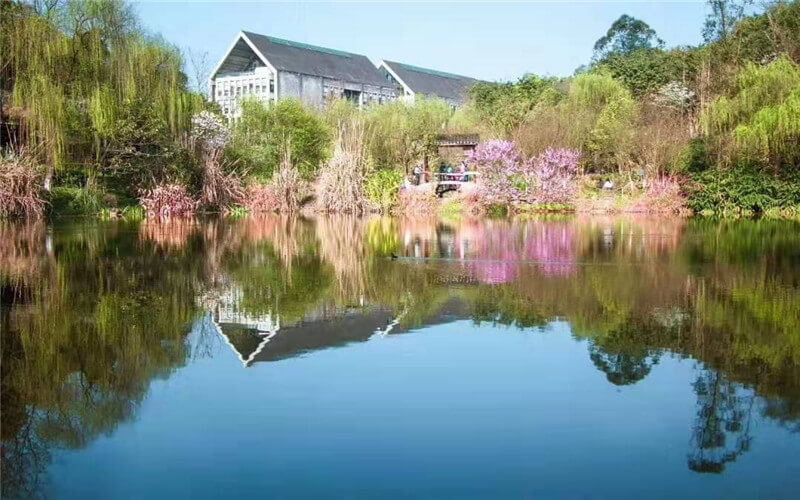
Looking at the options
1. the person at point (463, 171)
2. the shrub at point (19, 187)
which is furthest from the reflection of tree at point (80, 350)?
the person at point (463, 171)

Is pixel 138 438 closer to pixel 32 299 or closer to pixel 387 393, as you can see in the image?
pixel 387 393

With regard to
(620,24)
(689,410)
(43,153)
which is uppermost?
(620,24)

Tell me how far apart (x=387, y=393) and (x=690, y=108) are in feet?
113

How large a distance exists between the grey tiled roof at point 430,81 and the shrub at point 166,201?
1418 inches

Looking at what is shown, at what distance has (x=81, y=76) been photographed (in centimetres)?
2598

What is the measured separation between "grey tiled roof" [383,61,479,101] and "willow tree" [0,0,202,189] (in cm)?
3516

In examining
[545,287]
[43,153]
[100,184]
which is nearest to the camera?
[545,287]

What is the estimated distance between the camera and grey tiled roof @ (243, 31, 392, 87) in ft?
177

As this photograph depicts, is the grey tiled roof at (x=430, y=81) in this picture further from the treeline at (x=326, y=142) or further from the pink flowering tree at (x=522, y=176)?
the pink flowering tree at (x=522, y=176)

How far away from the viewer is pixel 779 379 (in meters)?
5.94

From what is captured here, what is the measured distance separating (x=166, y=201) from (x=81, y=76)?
4.53m

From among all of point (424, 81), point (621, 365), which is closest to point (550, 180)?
point (621, 365)

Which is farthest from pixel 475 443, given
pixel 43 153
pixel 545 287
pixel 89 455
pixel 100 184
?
pixel 100 184

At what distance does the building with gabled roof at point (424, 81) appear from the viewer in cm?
6412
